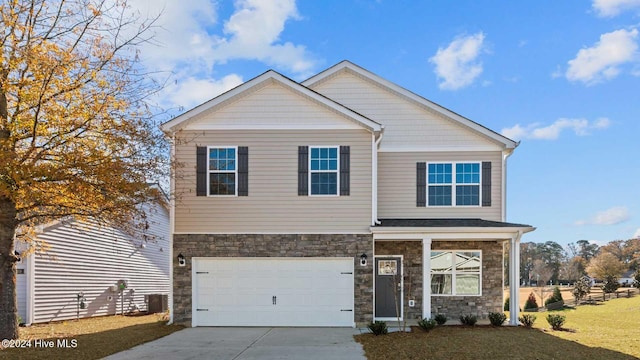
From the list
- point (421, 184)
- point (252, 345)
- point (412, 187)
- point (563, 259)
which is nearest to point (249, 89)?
point (412, 187)

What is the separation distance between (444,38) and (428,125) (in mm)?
2771

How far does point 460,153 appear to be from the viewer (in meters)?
15.3

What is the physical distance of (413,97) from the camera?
1584 cm

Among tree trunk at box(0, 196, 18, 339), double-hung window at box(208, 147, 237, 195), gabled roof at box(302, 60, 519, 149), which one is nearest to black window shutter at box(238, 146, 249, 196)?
double-hung window at box(208, 147, 237, 195)

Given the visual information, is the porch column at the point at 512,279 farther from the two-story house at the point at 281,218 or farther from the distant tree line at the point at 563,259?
the distant tree line at the point at 563,259

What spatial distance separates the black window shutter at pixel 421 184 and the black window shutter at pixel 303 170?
3642 mm

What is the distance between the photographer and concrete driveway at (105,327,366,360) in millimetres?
9734

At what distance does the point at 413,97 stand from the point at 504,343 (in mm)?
8028

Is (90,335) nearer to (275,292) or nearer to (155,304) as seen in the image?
(275,292)

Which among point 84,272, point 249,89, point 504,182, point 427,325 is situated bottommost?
point 427,325

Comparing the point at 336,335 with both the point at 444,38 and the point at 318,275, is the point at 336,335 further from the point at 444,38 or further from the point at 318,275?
the point at 444,38

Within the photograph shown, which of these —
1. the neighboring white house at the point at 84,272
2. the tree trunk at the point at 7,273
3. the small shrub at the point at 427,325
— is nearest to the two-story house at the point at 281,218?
the small shrub at the point at 427,325

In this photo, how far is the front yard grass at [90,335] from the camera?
32.1 feet

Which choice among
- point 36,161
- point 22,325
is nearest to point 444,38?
point 36,161
